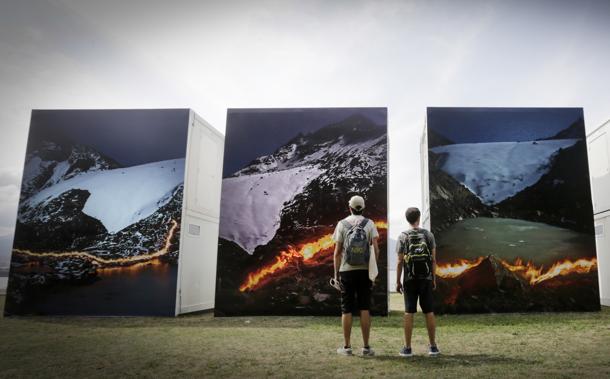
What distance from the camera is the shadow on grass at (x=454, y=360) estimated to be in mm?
4680

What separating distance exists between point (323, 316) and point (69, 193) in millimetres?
6133

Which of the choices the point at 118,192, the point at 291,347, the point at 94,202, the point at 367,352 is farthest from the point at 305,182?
the point at 367,352

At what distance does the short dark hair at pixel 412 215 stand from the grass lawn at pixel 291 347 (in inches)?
59.1

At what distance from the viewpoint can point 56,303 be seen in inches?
377

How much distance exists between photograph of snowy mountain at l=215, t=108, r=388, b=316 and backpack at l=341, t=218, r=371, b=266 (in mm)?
3957

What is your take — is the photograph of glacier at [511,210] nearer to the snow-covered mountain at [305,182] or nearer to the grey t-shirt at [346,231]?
the snow-covered mountain at [305,182]

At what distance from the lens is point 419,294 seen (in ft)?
16.9

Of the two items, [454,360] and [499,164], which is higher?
[499,164]

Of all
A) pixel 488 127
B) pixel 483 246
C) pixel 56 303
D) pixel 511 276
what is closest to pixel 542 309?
pixel 511 276

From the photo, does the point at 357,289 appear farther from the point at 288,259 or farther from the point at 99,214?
the point at 99,214

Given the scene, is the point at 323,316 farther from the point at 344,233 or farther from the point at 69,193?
the point at 69,193

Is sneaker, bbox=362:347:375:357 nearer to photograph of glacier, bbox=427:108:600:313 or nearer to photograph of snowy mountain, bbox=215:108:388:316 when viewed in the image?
photograph of snowy mountain, bbox=215:108:388:316

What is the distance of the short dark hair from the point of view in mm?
5262

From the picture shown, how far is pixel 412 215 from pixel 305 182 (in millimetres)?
4684
